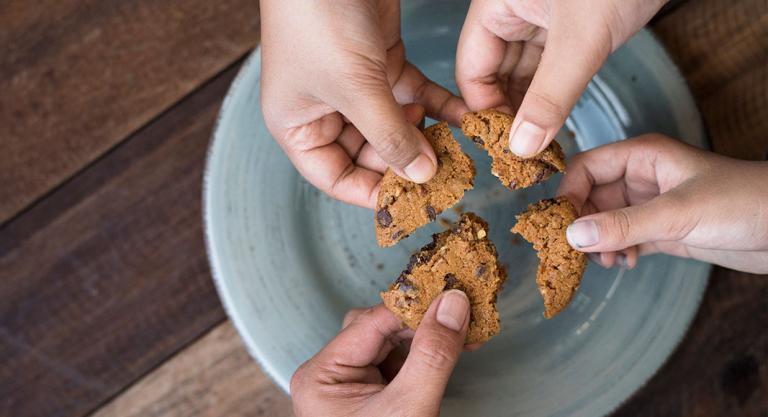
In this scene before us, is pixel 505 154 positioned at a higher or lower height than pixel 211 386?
higher

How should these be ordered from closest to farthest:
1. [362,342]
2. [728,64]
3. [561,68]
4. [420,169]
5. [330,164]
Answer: [561,68] < [420,169] < [362,342] < [330,164] < [728,64]

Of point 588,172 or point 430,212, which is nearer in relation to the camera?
point 430,212

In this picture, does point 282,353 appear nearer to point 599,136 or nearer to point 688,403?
point 599,136

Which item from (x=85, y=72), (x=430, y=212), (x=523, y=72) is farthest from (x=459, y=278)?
(x=85, y=72)

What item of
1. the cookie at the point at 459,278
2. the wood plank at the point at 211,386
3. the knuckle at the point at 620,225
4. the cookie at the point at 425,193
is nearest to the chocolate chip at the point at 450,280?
the cookie at the point at 459,278

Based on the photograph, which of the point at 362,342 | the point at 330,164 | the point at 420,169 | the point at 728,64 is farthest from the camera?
the point at 728,64

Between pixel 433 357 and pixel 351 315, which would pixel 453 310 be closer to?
pixel 433 357

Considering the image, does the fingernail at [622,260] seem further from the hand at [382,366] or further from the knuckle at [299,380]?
the knuckle at [299,380]
